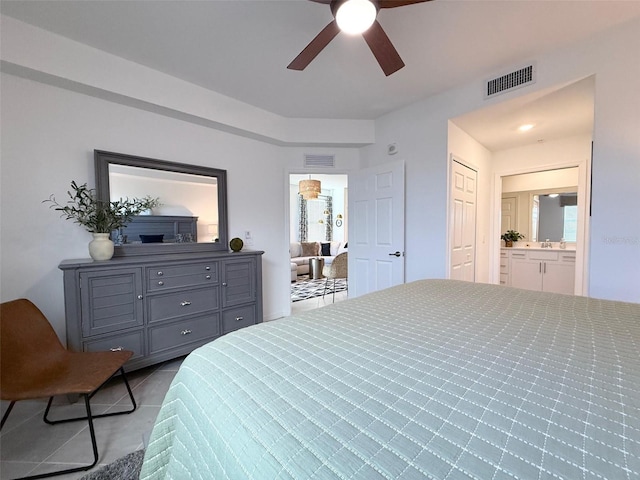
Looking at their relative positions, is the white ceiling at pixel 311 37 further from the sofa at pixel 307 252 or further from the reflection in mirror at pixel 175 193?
the sofa at pixel 307 252

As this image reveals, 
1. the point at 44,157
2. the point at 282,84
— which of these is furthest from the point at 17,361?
the point at 282,84

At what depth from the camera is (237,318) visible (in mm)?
2689

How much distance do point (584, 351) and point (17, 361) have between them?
249 cm

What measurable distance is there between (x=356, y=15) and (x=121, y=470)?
2.52 m

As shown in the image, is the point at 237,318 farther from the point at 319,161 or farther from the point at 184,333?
the point at 319,161

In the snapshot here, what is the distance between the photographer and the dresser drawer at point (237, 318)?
2.60 metres

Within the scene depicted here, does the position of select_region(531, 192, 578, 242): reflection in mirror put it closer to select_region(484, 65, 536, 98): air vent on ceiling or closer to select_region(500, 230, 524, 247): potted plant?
select_region(500, 230, 524, 247): potted plant

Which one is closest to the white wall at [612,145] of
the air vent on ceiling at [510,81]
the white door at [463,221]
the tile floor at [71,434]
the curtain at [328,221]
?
the air vent on ceiling at [510,81]

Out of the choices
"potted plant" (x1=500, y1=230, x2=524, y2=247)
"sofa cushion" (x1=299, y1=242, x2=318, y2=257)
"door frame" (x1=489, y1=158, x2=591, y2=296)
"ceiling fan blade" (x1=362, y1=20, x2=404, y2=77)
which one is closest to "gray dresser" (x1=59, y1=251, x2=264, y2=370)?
"ceiling fan blade" (x1=362, y1=20, x2=404, y2=77)

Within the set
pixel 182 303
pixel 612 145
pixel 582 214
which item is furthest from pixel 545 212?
pixel 182 303

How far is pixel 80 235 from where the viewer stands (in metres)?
2.16

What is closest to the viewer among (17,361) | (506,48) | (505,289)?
(17,361)

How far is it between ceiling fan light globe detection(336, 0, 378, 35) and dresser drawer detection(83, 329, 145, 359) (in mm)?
2485

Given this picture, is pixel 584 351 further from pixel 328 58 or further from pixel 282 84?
pixel 282 84
